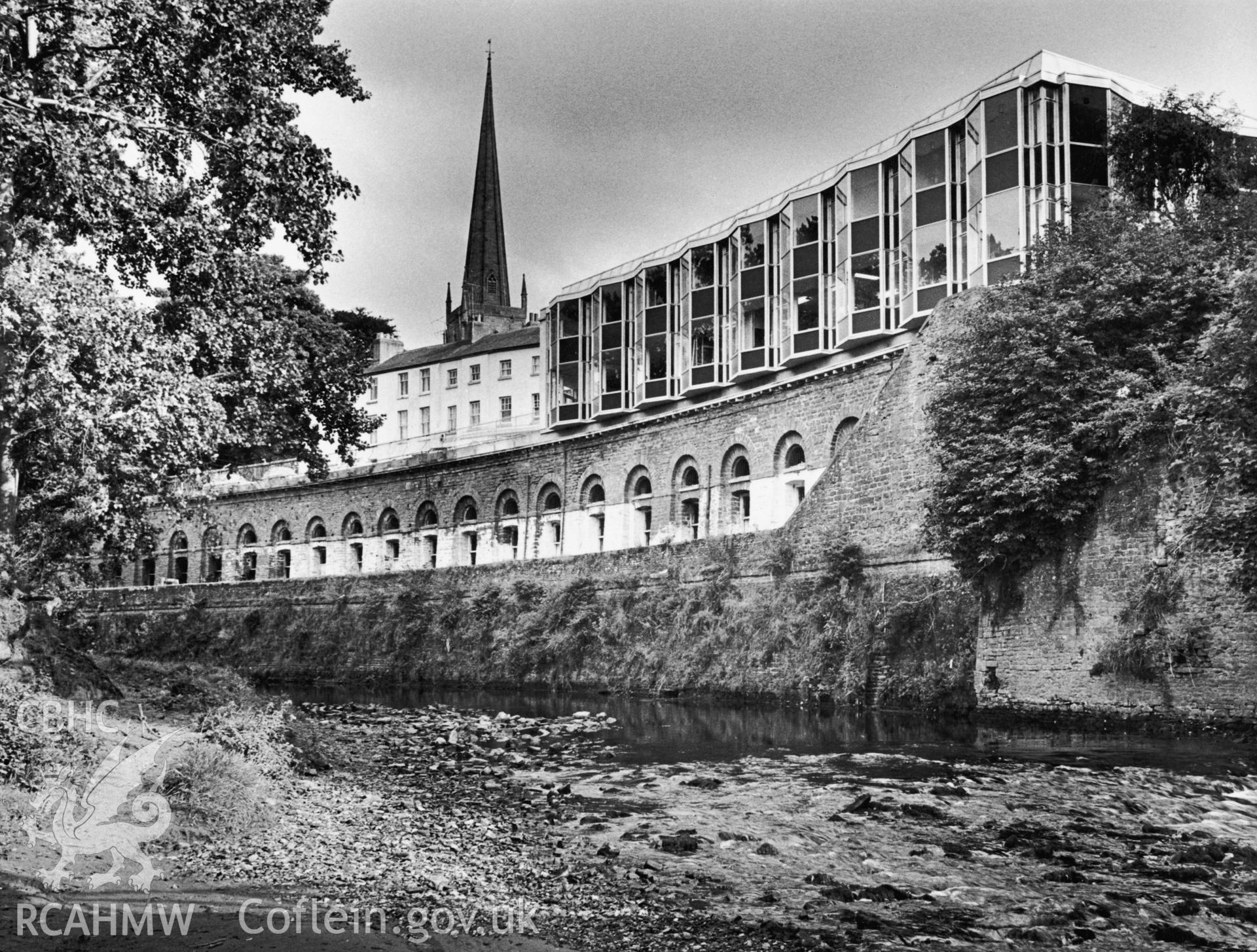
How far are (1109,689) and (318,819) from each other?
1221 centimetres

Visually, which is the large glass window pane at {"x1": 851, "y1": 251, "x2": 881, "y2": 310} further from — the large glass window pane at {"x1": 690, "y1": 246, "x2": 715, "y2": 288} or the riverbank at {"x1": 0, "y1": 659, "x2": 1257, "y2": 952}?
the riverbank at {"x1": 0, "y1": 659, "x2": 1257, "y2": 952}

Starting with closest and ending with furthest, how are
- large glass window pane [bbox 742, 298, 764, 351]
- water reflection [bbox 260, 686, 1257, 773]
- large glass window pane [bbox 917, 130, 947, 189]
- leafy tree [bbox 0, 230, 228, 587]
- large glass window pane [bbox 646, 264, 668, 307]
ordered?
leafy tree [bbox 0, 230, 228, 587] < water reflection [bbox 260, 686, 1257, 773] < large glass window pane [bbox 917, 130, 947, 189] < large glass window pane [bbox 742, 298, 764, 351] < large glass window pane [bbox 646, 264, 668, 307]

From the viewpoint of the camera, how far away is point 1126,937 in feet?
22.8

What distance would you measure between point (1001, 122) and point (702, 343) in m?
13.8

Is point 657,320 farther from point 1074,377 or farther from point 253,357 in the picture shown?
point 253,357

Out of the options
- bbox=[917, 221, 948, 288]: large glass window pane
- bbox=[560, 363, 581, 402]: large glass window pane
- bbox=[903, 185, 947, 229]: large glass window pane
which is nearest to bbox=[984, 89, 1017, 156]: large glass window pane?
bbox=[903, 185, 947, 229]: large glass window pane

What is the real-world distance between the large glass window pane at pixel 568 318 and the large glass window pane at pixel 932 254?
729 inches

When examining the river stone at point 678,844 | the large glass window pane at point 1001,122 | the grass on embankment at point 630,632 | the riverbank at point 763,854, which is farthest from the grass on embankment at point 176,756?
the large glass window pane at point 1001,122

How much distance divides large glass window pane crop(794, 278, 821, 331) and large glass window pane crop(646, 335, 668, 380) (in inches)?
279

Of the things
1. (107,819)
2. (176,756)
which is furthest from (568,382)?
(107,819)

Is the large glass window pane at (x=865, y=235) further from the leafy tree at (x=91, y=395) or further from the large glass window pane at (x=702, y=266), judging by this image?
the leafy tree at (x=91, y=395)

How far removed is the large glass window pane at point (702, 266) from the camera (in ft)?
134

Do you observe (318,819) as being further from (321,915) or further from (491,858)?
(321,915)

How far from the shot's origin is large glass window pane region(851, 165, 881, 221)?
1332 inches
